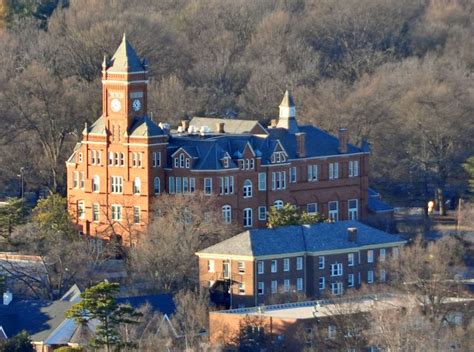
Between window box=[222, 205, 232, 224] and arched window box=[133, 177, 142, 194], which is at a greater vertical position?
arched window box=[133, 177, 142, 194]

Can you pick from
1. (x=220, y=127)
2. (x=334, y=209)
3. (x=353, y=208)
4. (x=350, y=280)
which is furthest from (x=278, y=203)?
(x=350, y=280)

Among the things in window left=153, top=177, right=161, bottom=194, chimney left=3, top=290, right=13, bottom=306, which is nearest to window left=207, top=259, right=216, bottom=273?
chimney left=3, top=290, right=13, bottom=306

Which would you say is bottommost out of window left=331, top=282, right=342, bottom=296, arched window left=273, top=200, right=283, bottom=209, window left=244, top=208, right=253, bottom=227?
window left=331, top=282, right=342, bottom=296

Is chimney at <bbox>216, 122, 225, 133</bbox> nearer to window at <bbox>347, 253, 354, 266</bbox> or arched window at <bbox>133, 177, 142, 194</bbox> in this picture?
arched window at <bbox>133, 177, 142, 194</bbox>

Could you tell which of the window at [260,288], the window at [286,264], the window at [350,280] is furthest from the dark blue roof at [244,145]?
the window at [260,288]

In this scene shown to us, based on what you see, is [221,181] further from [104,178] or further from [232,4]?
[232,4]

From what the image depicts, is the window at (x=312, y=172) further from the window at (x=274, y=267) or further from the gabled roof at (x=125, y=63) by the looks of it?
the window at (x=274, y=267)
